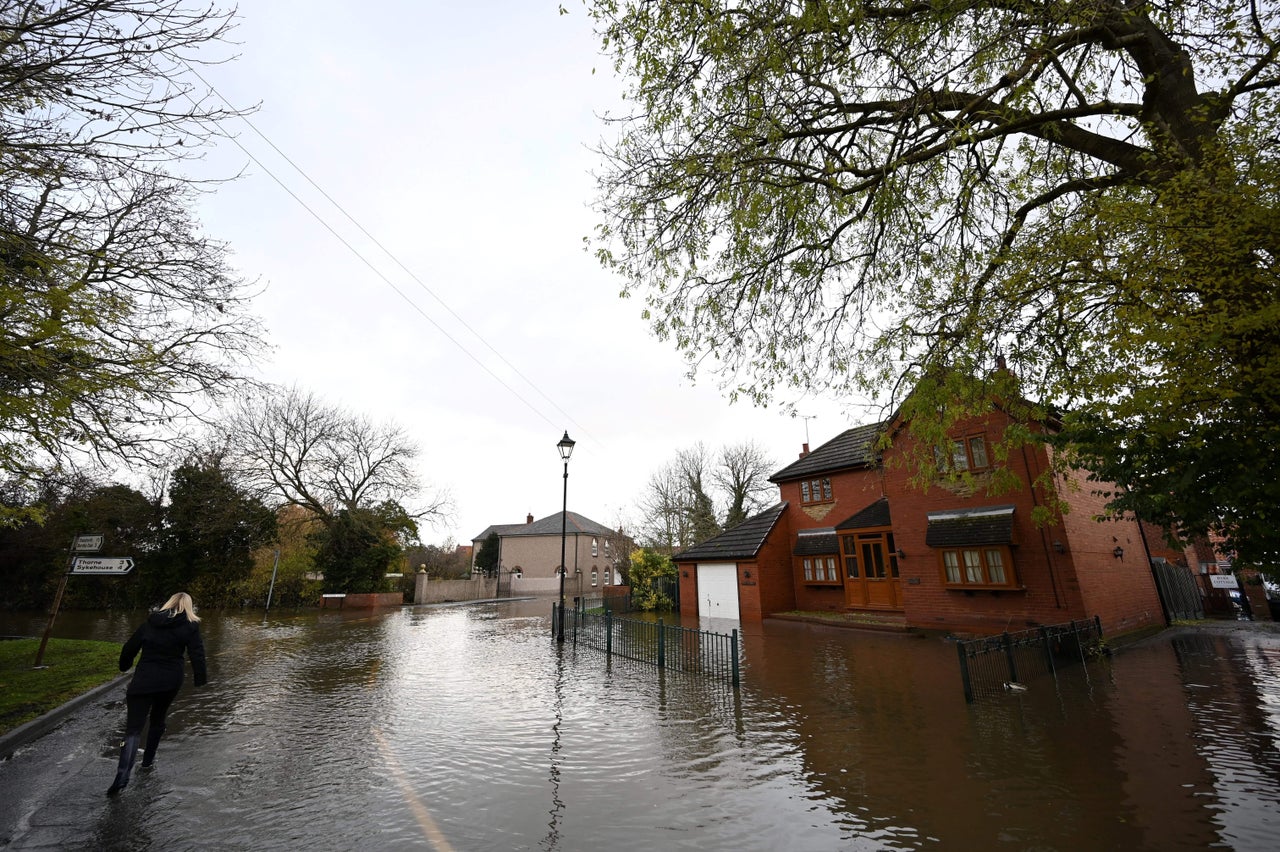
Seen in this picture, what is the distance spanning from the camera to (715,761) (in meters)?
6.23

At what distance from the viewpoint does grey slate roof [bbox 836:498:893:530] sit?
63.3ft

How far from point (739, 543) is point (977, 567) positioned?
944 cm

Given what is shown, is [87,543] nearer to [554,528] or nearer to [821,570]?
[821,570]

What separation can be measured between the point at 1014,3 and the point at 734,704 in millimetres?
10118

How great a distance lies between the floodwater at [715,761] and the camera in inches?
180

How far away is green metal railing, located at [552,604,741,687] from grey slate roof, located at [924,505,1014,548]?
293 inches

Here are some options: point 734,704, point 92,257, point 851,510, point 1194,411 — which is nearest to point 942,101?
point 1194,411

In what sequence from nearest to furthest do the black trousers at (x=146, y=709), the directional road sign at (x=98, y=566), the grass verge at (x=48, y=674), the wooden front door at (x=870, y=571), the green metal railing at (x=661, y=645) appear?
the black trousers at (x=146, y=709) → the grass verge at (x=48, y=674) → the directional road sign at (x=98, y=566) → the green metal railing at (x=661, y=645) → the wooden front door at (x=870, y=571)

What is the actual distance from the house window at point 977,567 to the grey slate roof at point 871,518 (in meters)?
2.80

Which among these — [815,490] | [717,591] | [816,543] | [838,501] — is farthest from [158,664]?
[815,490]

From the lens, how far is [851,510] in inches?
848

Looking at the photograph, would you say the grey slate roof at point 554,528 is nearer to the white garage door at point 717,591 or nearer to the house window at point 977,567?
the white garage door at point 717,591

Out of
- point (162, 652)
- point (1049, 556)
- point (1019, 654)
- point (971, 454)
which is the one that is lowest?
point (1019, 654)

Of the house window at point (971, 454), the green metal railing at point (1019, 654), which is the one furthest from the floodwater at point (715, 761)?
the house window at point (971, 454)
